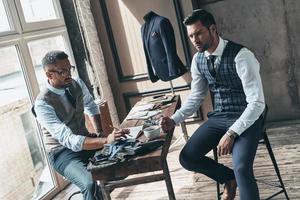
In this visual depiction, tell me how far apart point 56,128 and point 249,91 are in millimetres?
1215

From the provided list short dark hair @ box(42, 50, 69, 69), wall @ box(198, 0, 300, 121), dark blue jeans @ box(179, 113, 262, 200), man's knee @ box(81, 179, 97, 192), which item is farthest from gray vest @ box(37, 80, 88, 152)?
wall @ box(198, 0, 300, 121)

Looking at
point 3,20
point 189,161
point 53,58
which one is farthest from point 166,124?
point 3,20

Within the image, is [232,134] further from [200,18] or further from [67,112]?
[67,112]

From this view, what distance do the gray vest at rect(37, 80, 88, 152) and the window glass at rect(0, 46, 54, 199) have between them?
2.28 feet

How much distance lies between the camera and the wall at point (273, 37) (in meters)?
3.86

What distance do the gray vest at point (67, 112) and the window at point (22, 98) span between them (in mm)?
705

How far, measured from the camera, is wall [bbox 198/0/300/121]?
12.6 ft

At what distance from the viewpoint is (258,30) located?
395 centimetres

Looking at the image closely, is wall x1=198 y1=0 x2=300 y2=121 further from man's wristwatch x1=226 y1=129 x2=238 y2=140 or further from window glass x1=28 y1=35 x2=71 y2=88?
man's wristwatch x1=226 y1=129 x2=238 y2=140

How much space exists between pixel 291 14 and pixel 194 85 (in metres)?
1.86

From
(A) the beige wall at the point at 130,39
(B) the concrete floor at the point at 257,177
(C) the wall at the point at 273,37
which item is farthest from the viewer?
(A) the beige wall at the point at 130,39

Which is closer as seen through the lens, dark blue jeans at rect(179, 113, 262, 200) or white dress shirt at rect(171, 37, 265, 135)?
white dress shirt at rect(171, 37, 265, 135)

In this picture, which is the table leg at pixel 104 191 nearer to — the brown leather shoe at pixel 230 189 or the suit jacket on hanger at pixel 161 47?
the brown leather shoe at pixel 230 189

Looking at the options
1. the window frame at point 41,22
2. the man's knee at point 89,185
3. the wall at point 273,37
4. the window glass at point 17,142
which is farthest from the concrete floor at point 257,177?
the window frame at point 41,22
